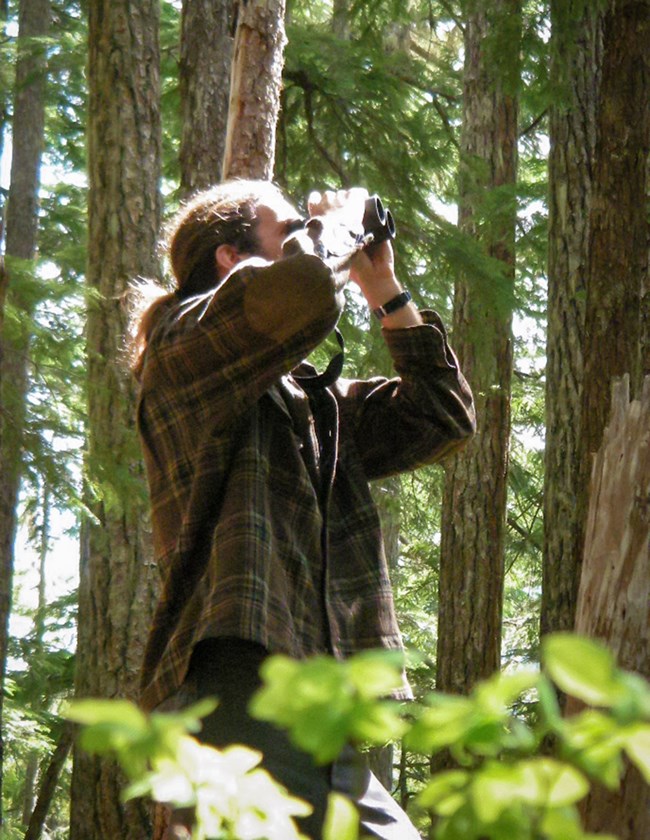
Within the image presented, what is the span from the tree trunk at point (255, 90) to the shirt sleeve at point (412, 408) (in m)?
1.44

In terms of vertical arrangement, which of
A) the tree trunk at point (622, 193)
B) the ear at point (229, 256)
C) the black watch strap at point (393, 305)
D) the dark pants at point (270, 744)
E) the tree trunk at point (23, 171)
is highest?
the tree trunk at point (23, 171)

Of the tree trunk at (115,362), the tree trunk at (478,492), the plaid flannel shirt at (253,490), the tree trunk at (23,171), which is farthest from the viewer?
the tree trunk at (23,171)

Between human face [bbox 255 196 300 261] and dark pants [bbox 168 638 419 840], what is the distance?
1.00m

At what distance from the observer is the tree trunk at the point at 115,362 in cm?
640

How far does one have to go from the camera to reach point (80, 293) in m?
5.98

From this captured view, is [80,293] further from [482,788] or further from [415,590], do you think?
[415,590]

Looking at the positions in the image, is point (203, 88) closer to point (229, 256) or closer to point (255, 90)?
point (255, 90)

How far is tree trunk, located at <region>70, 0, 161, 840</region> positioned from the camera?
21.0ft

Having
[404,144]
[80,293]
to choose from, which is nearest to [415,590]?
[404,144]

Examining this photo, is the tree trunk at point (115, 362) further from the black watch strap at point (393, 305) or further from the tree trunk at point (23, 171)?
the tree trunk at point (23, 171)

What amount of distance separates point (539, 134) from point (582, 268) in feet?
20.3

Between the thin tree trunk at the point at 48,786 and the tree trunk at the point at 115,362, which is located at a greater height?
the tree trunk at the point at 115,362

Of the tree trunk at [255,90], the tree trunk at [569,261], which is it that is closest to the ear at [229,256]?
the tree trunk at [255,90]

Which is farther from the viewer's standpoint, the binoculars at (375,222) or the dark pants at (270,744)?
the binoculars at (375,222)
